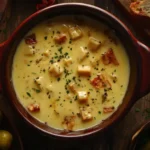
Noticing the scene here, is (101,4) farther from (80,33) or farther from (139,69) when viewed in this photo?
(139,69)

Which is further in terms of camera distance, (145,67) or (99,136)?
(99,136)

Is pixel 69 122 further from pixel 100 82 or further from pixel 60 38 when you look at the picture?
pixel 60 38

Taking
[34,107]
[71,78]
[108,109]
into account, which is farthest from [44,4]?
[108,109]

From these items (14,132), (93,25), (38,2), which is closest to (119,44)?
(93,25)

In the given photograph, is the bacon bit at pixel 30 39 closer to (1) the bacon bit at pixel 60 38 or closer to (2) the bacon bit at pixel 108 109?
(1) the bacon bit at pixel 60 38

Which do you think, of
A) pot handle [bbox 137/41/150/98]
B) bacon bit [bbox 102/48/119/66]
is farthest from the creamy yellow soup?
pot handle [bbox 137/41/150/98]

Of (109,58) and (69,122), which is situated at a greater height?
(109,58)

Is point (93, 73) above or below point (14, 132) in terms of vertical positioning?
above
